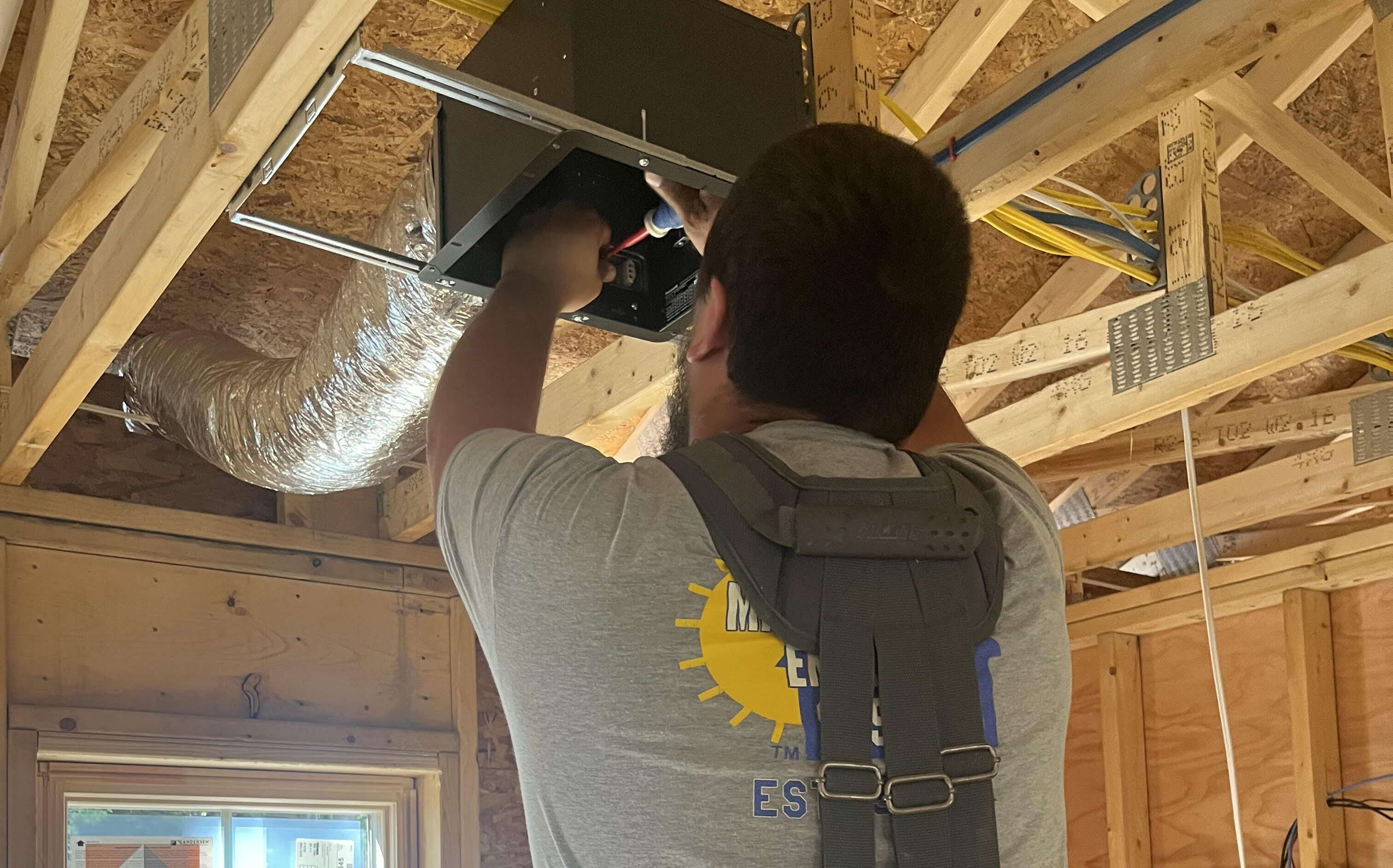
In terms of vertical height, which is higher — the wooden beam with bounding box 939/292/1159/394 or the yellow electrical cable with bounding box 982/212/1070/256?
the yellow electrical cable with bounding box 982/212/1070/256

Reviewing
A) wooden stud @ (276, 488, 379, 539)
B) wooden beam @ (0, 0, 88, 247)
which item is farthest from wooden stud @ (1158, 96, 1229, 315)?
wooden stud @ (276, 488, 379, 539)

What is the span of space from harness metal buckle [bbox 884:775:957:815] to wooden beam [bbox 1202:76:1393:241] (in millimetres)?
1985

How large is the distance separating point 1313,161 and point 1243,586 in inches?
57.1

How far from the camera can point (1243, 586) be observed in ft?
12.0

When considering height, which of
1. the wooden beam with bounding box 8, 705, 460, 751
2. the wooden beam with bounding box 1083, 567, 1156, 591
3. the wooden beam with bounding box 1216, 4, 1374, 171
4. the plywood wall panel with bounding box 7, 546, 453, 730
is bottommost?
the wooden beam with bounding box 8, 705, 460, 751

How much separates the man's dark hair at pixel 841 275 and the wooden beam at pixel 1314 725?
290cm

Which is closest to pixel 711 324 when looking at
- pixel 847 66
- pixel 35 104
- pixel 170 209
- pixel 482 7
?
pixel 482 7

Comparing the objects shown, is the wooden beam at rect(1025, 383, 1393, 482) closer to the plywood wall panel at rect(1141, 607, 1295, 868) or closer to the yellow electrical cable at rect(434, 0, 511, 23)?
the plywood wall panel at rect(1141, 607, 1295, 868)

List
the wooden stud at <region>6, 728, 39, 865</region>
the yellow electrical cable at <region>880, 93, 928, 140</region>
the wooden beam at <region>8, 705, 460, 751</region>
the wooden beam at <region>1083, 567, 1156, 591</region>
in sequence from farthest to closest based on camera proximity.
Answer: the wooden beam at <region>1083, 567, 1156, 591</region> < the wooden beam at <region>8, 705, 460, 751</region> < the wooden stud at <region>6, 728, 39, 865</region> < the yellow electrical cable at <region>880, 93, 928, 140</region>

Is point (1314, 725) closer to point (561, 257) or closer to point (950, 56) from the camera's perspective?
point (950, 56)

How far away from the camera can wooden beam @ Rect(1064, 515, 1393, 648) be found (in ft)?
11.2

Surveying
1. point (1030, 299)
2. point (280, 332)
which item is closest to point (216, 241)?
point (280, 332)

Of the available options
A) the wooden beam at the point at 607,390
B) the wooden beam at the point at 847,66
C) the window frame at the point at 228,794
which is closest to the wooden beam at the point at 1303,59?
the wooden beam at the point at 607,390

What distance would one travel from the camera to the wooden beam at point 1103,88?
1.57 m
